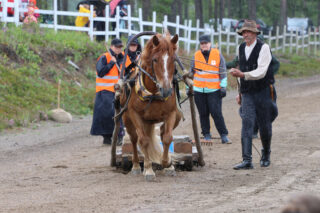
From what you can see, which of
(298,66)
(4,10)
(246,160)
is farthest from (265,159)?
(298,66)

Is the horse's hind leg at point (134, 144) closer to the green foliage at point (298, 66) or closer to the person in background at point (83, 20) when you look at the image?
the person in background at point (83, 20)

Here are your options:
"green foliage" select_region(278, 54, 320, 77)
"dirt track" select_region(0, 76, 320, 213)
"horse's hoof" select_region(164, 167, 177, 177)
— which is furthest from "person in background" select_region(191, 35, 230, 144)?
"green foliage" select_region(278, 54, 320, 77)

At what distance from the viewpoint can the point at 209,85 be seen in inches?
472

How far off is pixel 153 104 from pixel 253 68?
1632mm

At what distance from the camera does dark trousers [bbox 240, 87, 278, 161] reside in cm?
877

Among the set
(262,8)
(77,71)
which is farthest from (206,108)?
(262,8)

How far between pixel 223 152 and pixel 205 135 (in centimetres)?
141

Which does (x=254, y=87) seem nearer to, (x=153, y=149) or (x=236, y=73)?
(x=236, y=73)

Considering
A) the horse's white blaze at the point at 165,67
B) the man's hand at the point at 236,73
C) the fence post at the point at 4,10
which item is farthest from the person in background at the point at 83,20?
the horse's white blaze at the point at 165,67

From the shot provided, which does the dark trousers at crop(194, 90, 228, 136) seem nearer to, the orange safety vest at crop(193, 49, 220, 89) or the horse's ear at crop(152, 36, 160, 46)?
the orange safety vest at crop(193, 49, 220, 89)

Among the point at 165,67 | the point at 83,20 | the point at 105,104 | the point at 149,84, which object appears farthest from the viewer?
the point at 83,20

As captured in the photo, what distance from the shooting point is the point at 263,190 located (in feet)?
22.8

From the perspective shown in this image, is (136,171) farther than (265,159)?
No

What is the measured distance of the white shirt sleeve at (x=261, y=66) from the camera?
8.48 m
